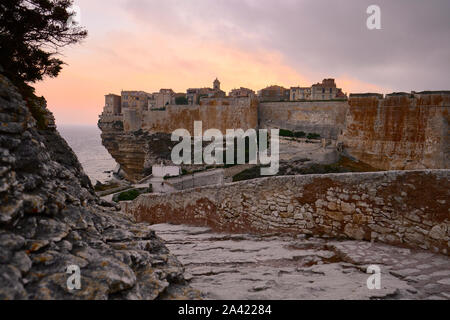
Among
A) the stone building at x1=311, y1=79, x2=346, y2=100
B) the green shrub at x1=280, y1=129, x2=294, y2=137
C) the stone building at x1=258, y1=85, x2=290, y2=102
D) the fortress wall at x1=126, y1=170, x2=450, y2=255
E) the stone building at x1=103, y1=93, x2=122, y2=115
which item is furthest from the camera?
the stone building at x1=103, y1=93, x2=122, y2=115

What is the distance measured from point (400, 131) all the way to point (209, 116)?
78.6ft

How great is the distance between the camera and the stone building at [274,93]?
59.1 metres

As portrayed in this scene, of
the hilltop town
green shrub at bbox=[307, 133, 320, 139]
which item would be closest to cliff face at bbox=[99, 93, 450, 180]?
green shrub at bbox=[307, 133, 320, 139]

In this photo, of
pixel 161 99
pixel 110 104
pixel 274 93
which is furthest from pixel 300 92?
pixel 110 104

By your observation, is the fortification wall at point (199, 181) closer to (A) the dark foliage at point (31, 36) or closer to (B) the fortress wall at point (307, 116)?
(B) the fortress wall at point (307, 116)

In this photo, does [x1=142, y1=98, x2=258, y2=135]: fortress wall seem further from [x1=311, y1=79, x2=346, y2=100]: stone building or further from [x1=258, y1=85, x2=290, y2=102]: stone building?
[x1=311, y1=79, x2=346, y2=100]: stone building

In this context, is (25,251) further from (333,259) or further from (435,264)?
(435,264)

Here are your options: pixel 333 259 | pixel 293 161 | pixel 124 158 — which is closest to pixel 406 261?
pixel 333 259

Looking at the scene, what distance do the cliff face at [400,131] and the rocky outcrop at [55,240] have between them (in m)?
28.7

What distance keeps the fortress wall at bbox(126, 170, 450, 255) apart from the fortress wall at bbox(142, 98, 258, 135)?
3013 centimetres

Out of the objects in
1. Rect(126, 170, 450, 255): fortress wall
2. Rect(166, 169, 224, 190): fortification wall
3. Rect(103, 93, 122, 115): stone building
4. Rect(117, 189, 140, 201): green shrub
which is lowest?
Rect(117, 189, 140, 201): green shrub

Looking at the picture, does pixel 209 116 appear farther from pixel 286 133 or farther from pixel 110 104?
pixel 110 104

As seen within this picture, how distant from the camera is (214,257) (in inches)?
209

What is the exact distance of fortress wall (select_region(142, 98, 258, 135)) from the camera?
123ft
